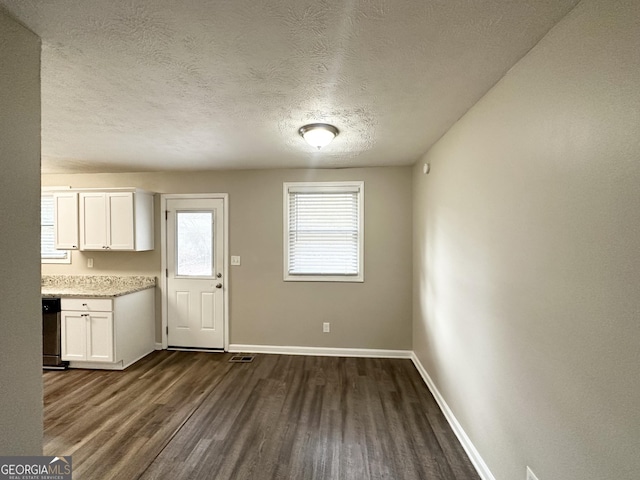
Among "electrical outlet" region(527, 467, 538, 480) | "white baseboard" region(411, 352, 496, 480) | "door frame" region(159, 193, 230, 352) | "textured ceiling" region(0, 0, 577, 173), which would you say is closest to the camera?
"textured ceiling" region(0, 0, 577, 173)

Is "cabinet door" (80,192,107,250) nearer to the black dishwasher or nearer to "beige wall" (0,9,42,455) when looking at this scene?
the black dishwasher

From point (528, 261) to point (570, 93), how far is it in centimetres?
73

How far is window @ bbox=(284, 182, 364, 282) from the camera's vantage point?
12.7ft

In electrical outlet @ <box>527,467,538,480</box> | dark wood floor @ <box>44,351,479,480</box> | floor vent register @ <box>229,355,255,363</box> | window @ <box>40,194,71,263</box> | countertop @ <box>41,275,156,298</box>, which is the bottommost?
floor vent register @ <box>229,355,255,363</box>

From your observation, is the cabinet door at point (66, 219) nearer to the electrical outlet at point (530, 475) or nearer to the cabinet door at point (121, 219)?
the cabinet door at point (121, 219)

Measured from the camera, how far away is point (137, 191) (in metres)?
3.77

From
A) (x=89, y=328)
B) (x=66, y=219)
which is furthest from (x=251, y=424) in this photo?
(x=66, y=219)

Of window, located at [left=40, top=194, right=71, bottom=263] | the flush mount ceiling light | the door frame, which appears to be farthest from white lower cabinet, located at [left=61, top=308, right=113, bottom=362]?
the flush mount ceiling light

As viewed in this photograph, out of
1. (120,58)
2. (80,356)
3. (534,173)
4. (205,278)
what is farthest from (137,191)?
(534,173)

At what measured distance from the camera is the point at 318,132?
7.67 ft

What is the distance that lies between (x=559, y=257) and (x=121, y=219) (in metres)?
4.32

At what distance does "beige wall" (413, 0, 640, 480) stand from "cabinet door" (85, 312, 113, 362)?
12.0ft

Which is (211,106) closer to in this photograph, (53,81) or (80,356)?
(53,81)

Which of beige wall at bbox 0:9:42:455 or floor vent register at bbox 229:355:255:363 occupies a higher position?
beige wall at bbox 0:9:42:455
